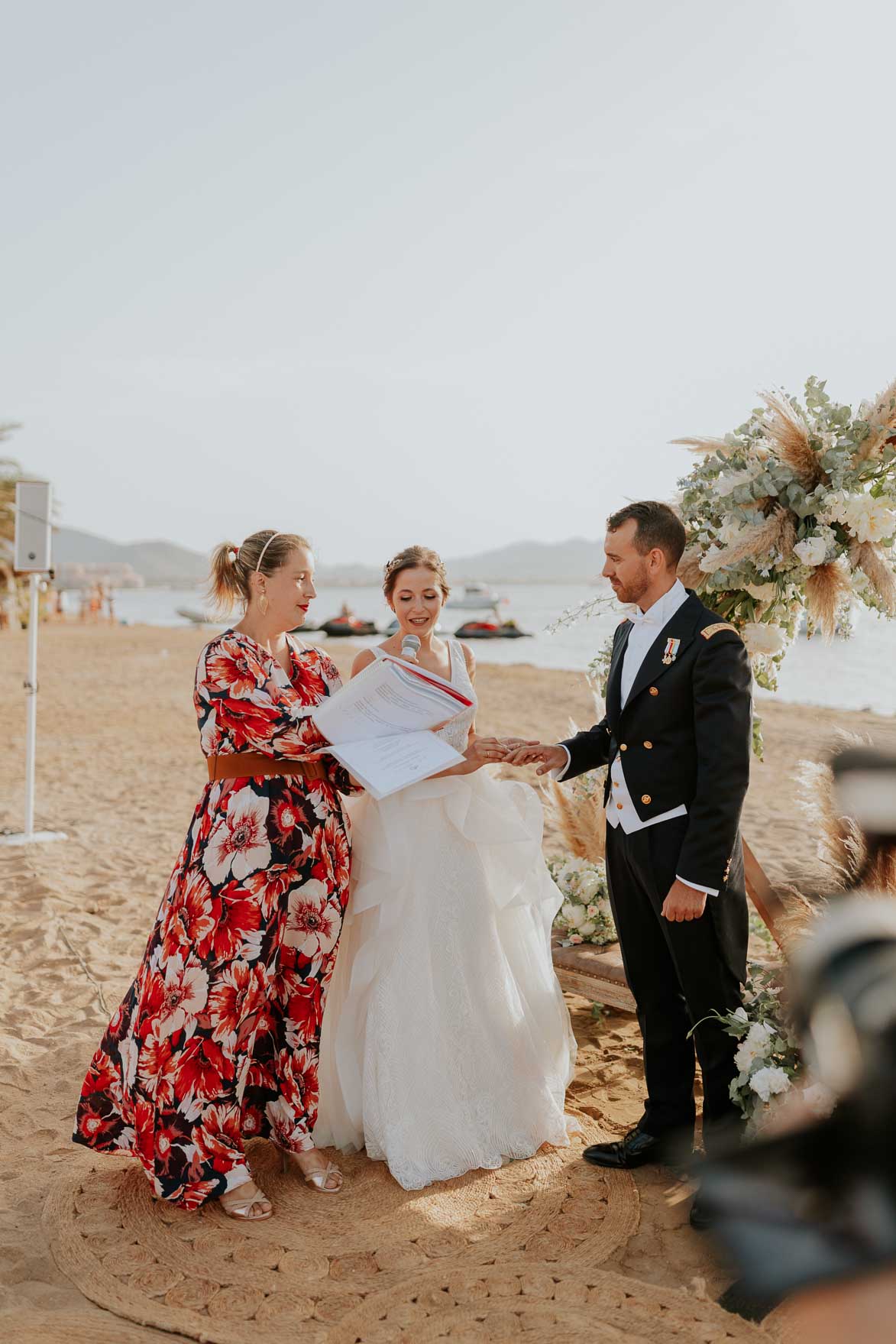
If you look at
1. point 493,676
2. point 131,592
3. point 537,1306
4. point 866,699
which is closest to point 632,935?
point 537,1306

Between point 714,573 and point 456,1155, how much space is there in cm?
226

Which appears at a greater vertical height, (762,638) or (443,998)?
(762,638)

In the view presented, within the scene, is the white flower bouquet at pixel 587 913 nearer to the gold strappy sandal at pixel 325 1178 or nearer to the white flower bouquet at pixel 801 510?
the white flower bouquet at pixel 801 510

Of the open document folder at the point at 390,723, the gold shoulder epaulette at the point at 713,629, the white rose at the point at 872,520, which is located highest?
the white rose at the point at 872,520

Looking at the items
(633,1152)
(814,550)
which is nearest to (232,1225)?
(633,1152)

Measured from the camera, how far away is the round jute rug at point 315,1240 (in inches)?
118

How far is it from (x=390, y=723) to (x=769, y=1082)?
165 centimetres

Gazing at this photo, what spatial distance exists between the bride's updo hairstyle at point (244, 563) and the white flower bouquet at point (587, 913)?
2165 mm

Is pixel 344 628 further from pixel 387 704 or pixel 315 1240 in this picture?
pixel 315 1240

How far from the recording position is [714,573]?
3.95 meters

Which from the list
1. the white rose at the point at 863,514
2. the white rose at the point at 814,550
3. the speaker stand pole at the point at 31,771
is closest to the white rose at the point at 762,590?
the white rose at the point at 814,550

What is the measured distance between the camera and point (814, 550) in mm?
3664

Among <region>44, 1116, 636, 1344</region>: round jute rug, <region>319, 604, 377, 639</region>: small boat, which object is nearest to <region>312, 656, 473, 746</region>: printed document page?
<region>44, 1116, 636, 1344</region>: round jute rug

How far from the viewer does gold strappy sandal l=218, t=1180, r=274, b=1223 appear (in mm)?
3447
